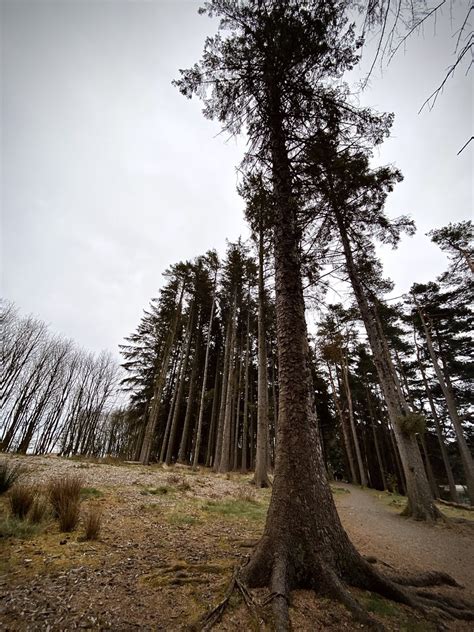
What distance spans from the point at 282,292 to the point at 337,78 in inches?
207

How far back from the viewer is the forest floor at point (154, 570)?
73.2 inches

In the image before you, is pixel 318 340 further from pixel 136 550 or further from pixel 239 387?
pixel 136 550

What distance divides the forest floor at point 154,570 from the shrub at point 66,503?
5.2 inches

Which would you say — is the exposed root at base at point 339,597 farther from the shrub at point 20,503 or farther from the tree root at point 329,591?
the shrub at point 20,503

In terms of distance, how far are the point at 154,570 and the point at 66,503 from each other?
1.88m

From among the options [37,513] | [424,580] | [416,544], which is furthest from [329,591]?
[416,544]

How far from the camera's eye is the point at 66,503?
139 inches

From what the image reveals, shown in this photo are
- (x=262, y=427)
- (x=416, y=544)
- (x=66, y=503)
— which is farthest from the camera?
(x=262, y=427)

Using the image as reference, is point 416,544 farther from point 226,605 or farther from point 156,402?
point 156,402

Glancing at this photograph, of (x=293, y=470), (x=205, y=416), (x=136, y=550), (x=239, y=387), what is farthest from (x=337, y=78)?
(x=205, y=416)

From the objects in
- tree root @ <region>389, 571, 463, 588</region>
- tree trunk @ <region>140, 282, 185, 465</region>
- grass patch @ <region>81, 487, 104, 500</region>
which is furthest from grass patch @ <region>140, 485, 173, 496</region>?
tree trunk @ <region>140, 282, 185, 465</region>

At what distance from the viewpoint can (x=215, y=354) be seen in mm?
23594

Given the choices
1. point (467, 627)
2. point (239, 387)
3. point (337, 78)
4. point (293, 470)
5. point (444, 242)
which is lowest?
point (467, 627)

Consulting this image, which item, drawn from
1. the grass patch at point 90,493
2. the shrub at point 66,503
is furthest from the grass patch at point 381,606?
the grass patch at point 90,493
